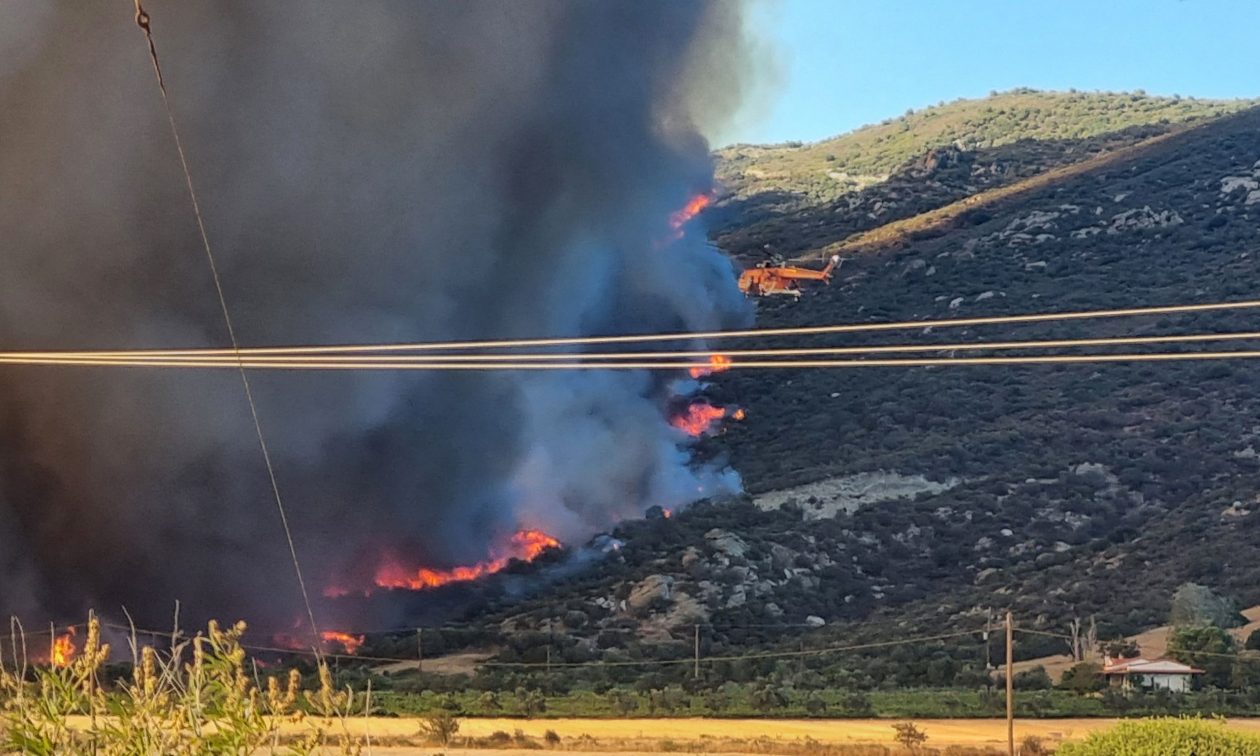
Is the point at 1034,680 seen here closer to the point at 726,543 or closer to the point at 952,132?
the point at 726,543

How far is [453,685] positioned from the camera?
43.9 metres

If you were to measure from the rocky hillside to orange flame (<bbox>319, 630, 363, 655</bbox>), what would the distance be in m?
6.64

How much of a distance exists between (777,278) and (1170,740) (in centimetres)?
6250

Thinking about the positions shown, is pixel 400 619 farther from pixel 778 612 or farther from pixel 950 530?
pixel 950 530

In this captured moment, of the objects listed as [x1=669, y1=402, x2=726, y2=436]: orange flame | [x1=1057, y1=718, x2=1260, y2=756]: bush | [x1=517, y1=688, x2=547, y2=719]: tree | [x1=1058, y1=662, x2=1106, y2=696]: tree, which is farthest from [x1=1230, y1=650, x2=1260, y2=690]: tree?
[x1=669, y1=402, x2=726, y2=436]: orange flame

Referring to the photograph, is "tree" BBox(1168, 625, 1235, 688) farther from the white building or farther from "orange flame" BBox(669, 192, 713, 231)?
"orange flame" BBox(669, 192, 713, 231)

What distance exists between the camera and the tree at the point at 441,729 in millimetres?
30828

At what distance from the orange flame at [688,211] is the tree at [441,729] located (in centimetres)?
4476

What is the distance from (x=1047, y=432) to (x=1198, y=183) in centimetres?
2737

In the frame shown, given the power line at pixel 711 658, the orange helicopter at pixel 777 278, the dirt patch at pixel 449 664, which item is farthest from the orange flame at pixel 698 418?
the dirt patch at pixel 449 664

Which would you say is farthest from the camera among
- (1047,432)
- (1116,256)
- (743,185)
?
(743,185)

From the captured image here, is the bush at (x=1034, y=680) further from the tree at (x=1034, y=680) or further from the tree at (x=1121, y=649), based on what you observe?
the tree at (x=1121, y=649)

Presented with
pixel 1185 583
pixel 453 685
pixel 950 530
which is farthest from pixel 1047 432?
pixel 453 685

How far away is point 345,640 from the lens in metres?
46.2
